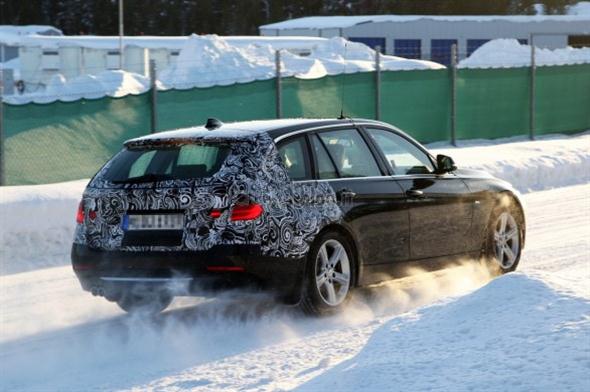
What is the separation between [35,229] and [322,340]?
5.26m

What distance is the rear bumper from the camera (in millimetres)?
8078

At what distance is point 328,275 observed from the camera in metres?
8.78

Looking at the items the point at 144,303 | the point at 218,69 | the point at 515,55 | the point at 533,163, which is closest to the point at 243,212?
the point at 144,303

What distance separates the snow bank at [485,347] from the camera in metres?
5.72

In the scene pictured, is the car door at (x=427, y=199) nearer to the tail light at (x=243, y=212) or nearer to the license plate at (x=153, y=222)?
the tail light at (x=243, y=212)

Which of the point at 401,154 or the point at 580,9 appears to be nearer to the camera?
the point at 401,154

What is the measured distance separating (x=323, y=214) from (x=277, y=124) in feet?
2.71

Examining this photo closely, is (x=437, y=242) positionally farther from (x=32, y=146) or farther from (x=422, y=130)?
(x=422, y=130)

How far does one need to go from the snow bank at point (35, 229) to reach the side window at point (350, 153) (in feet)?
12.7

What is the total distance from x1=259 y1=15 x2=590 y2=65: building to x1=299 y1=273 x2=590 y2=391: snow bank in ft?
183

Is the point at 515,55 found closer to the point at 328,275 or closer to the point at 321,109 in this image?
the point at 321,109

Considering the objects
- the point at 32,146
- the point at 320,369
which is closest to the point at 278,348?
the point at 320,369

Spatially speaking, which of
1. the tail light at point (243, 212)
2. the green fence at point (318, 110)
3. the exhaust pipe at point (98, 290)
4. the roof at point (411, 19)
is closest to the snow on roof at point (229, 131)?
the tail light at point (243, 212)

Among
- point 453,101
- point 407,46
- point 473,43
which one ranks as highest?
point 473,43
